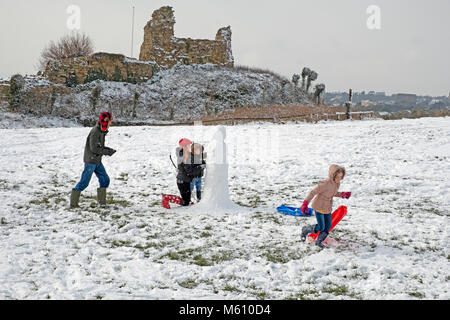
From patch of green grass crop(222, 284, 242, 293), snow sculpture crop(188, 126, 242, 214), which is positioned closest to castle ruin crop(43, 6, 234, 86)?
snow sculpture crop(188, 126, 242, 214)

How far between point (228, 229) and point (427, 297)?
340 centimetres

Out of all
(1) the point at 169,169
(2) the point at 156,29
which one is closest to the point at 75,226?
(1) the point at 169,169

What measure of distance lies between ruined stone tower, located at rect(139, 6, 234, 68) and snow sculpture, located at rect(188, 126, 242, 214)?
4001 centimetres

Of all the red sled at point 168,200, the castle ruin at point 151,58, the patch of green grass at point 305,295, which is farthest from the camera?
the castle ruin at point 151,58

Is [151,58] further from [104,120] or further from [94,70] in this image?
[104,120]

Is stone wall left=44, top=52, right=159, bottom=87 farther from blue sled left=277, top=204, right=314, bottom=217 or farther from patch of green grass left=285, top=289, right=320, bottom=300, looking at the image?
patch of green grass left=285, top=289, right=320, bottom=300

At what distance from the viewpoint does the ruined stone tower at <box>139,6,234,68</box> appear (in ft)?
149

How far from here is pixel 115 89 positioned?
3766cm

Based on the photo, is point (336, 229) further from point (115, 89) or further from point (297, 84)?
point (297, 84)

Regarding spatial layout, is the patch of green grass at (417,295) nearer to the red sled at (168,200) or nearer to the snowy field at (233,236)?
the snowy field at (233,236)

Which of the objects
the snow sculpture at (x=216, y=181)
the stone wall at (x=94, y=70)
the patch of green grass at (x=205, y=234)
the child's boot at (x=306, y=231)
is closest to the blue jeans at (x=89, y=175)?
the snow sculpture at (x=216, y=181)

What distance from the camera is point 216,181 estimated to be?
7.92m

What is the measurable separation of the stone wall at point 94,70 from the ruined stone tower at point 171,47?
537 centimetres

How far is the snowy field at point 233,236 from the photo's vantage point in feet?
14.0
